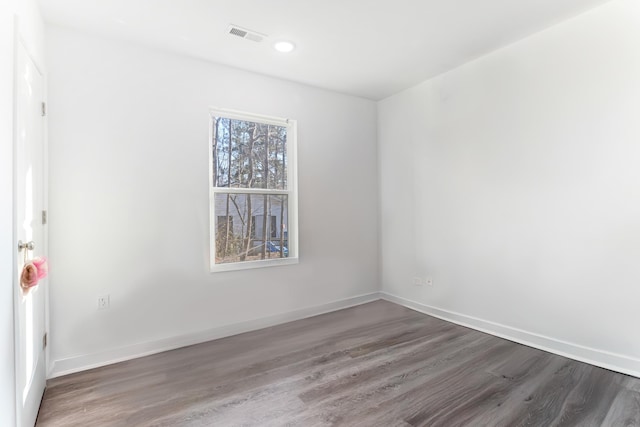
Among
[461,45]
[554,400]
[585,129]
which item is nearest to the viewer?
[554,400]

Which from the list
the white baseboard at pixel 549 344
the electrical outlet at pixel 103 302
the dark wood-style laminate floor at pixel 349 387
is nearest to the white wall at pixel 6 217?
the dark wood-style laminate floor at pixel 349 387

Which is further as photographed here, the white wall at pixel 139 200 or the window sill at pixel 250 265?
the window sill at pixel 250 265

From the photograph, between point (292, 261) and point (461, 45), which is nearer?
point (461, 45)

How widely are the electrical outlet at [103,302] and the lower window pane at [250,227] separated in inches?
36.9

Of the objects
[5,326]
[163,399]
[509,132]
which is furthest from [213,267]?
[509,132]

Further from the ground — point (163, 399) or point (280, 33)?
point (280, 33)

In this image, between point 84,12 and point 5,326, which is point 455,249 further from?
point 84,12

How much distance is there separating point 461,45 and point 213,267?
3.12 meters

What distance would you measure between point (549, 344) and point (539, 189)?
1318mm

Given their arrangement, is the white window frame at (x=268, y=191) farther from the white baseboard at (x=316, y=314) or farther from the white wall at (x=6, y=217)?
the white wall at (x=6, y=217)

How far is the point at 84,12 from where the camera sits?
7.46 feet

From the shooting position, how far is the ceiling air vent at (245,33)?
99.7 inches

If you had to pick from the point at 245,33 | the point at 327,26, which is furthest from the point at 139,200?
→ the point at 327,26

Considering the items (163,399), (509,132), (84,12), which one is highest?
(84,12)
